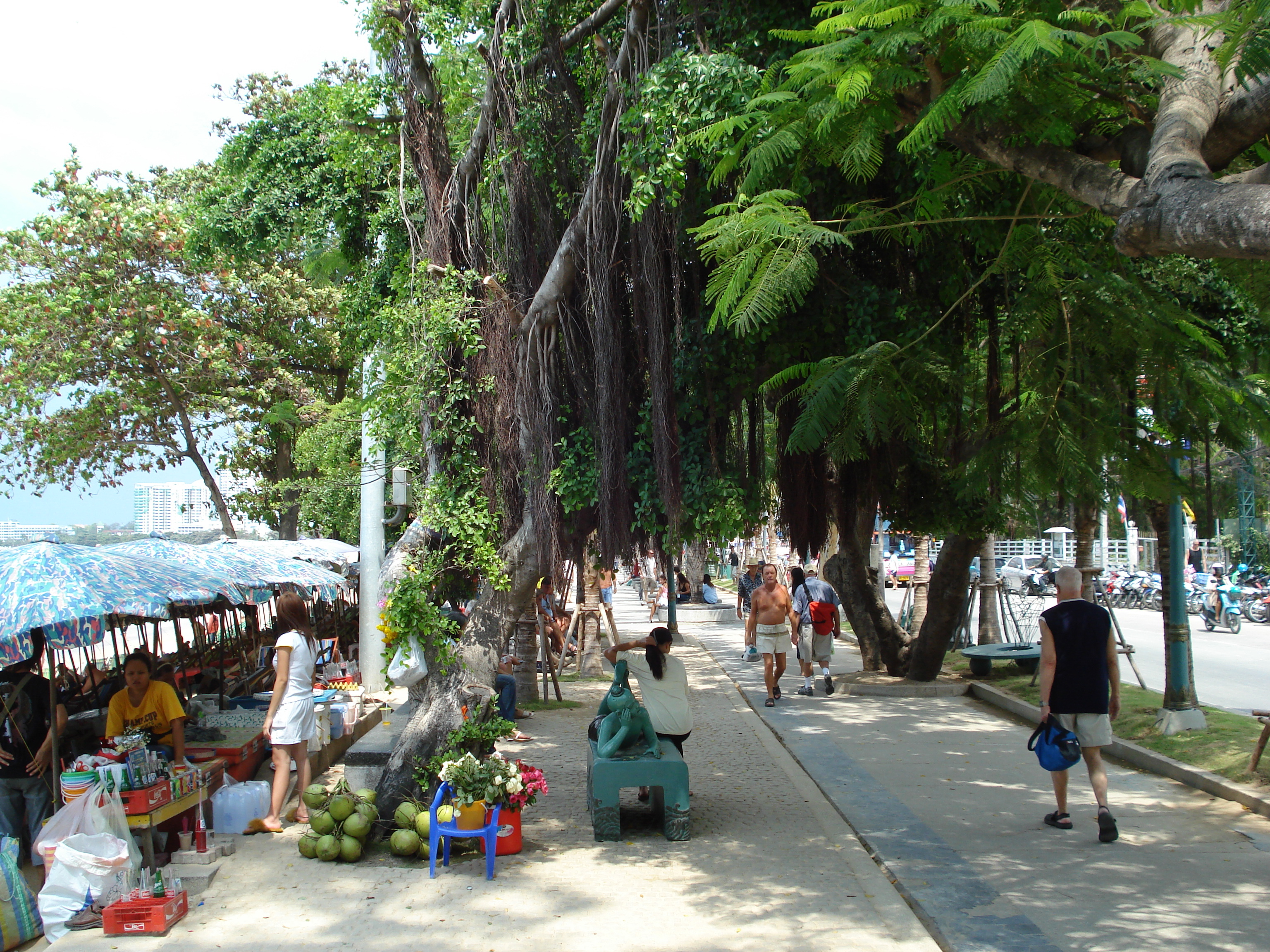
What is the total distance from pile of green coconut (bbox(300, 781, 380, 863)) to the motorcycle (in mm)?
20866

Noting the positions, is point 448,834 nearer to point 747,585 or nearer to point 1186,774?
point 1186,774

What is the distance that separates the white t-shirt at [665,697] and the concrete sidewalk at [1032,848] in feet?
4.83

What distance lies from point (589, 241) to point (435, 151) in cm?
182

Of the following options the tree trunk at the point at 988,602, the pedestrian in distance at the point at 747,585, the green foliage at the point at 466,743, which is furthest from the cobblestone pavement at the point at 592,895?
the pedestrian in distance at the point at 747,585

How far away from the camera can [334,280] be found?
18.6 metres

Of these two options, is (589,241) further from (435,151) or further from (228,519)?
(228,519)

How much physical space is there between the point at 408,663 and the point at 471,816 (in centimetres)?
123

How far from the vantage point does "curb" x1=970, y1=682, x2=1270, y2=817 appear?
6.80 metres

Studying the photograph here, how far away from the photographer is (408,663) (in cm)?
671

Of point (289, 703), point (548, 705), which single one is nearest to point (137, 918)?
point (289, 703)

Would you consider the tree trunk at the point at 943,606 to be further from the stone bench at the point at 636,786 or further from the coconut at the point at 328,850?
the coconut at the point at 328,850

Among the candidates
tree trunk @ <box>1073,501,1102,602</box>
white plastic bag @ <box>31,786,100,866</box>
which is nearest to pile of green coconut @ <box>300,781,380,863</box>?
white plastic bag @ <box>31,786,100,866</box>

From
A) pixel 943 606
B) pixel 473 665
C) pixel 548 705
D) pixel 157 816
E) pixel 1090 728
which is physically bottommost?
pixel 548 705

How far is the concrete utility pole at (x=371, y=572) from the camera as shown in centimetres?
1297
